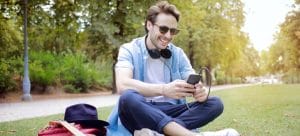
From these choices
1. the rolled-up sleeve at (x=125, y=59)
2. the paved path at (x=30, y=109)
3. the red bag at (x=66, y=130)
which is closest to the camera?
the red bag at (x=66, y=130)

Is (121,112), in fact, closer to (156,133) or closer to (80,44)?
(156,133)

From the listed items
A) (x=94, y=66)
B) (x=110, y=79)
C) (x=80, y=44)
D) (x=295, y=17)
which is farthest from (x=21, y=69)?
(x=295, y=17)

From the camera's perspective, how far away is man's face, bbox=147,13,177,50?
3.95m

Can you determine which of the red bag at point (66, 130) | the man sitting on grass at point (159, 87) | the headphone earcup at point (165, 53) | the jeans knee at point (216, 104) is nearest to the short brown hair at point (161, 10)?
the man sitting on grass at point (159, 87)

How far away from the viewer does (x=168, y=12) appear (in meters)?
3.98

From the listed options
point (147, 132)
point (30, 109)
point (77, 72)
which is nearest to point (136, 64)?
point (147, 132)

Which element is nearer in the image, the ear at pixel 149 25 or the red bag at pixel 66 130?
the red bag at pixel 66 130

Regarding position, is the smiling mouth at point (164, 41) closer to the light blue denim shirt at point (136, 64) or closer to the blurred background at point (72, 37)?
the light blue denim shirt at point (136, 64)

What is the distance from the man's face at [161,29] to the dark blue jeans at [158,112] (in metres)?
0.56

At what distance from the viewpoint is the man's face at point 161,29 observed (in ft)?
12.9

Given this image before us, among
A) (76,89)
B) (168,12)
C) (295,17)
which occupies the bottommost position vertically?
(76,89)

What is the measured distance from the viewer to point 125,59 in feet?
13.1

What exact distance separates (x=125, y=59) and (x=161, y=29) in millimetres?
430

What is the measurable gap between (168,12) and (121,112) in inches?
40.1
